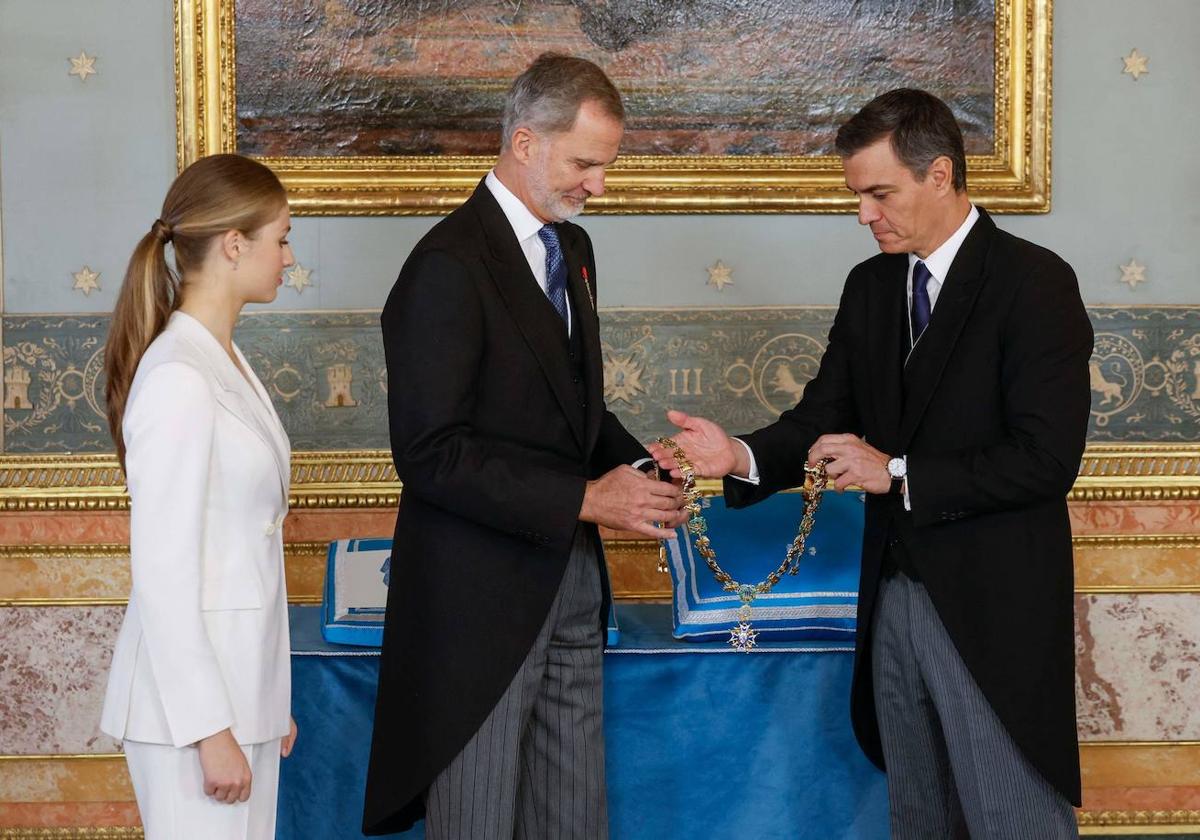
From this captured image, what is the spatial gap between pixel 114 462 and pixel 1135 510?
3415 mm

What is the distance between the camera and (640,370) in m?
4.46

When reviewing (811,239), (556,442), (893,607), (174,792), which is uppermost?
(811,239)

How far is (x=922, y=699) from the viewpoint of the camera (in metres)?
2.80

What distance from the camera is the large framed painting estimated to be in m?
4.33

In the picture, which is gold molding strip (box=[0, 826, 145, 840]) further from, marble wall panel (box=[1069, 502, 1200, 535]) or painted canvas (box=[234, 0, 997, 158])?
marble wall panel (box=[1069, 502, 1200, 535])

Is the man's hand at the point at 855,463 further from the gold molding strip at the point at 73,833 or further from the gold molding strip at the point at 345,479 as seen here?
the gold molding strip at the point at 73,833

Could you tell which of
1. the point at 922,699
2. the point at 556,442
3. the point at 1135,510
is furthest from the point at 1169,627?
the point at 556,442

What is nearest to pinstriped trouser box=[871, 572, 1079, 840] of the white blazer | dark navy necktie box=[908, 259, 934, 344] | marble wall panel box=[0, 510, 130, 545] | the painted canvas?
dark navy necktie box=[908, 259, 934, 344]

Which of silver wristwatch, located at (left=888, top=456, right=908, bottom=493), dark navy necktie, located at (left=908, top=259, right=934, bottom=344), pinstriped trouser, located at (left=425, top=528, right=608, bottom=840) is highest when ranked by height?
dark navy necktie, located at (left=908, top=259, right=934, bottom=344)

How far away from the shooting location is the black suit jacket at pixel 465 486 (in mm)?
2475

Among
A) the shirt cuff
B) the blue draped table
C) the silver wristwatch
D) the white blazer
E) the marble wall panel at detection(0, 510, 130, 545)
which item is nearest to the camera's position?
the white blazer

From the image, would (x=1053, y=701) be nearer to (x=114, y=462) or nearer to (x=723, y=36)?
(x=723, y=36)

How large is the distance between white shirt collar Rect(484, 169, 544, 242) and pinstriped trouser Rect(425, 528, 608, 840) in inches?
24.5

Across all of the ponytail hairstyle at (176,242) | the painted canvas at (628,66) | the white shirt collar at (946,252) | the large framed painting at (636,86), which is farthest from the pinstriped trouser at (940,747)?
the painted canvas at (628,66)
